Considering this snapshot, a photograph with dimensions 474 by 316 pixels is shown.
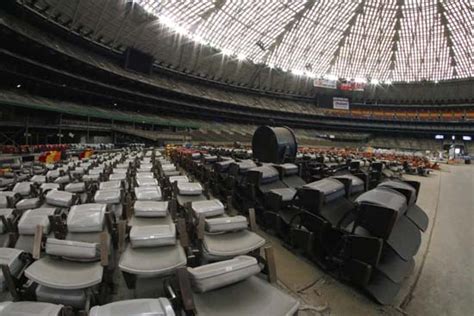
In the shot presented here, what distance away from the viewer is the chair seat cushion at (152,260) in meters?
2.12

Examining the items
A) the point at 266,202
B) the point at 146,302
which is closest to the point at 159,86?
the point at 266,202

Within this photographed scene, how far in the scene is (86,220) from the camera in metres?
2.78

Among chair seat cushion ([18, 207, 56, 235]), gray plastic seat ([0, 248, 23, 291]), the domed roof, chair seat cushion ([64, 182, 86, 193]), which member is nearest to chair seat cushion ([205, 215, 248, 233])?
gray plastic seat ([0, 248, 23, 291])

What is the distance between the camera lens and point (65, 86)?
31.3 m

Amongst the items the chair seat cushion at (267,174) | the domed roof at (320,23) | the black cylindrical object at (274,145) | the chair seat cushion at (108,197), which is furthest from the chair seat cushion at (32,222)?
the domed roof at (320,23)

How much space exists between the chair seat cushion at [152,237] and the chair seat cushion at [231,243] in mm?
353

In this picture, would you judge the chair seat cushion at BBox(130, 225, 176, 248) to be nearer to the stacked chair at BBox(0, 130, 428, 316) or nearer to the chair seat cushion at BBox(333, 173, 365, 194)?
the stacked chair at BBox(0, 130, 428, 316)

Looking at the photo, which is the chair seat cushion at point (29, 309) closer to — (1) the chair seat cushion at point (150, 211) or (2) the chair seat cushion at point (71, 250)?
(2) the chair seat cushion at point (71, 250)

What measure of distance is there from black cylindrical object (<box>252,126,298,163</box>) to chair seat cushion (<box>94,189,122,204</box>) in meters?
7.28

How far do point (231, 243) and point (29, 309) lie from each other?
1.66 metres

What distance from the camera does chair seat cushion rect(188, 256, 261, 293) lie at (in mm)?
1719

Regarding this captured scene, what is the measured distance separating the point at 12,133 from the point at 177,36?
1017 inches

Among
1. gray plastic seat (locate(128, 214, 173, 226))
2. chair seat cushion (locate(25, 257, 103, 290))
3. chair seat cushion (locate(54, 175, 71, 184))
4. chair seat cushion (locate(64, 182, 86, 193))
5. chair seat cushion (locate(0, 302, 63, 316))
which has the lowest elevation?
chair seat cushion (locate(54, 175, 71, 184))

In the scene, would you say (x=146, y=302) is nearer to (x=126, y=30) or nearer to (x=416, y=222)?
(x=416, y=222)
